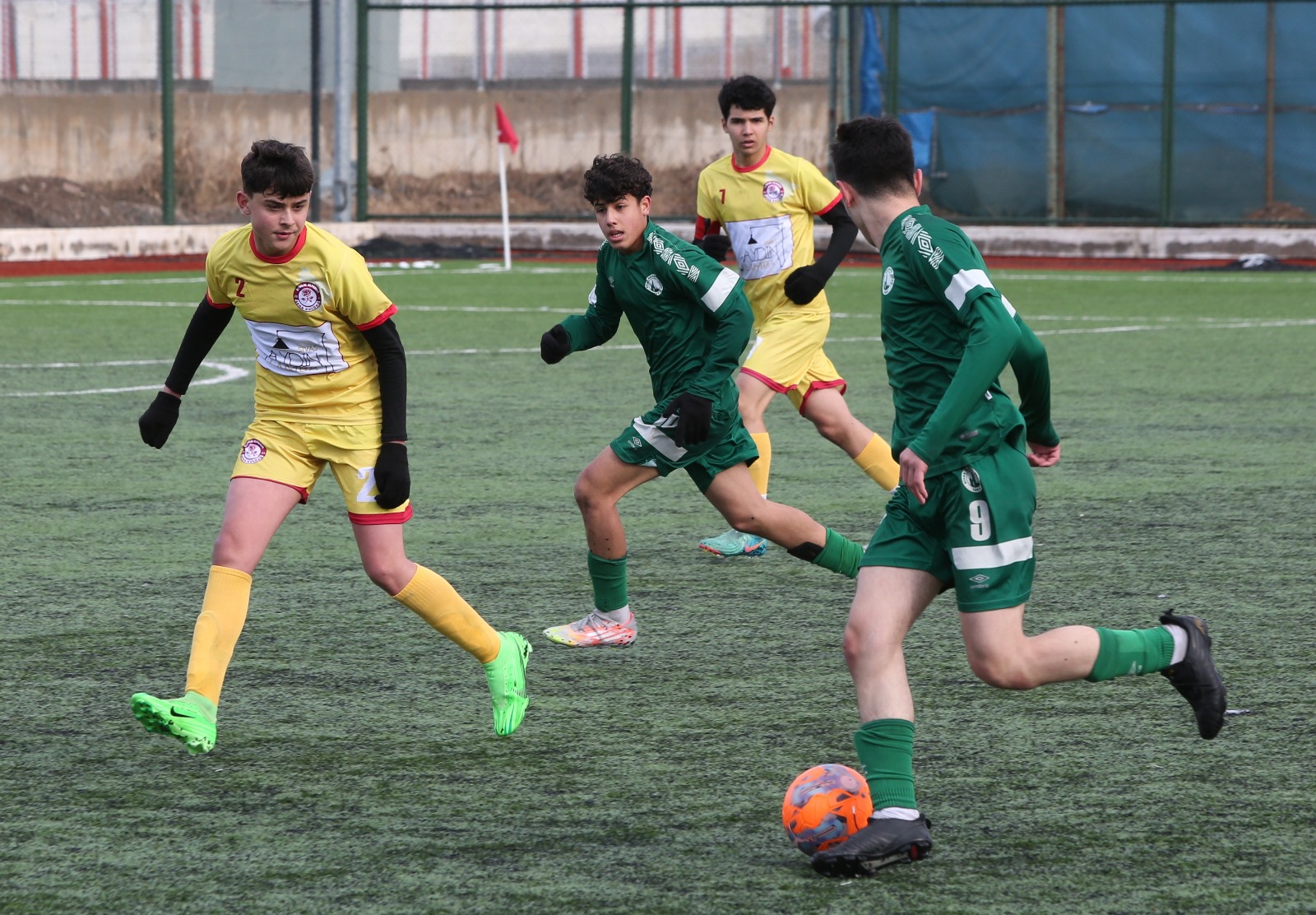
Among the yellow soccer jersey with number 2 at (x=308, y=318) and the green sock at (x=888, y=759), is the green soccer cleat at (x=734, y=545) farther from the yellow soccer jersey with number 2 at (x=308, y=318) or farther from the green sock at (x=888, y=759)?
the green sock at (x=888, y=759)

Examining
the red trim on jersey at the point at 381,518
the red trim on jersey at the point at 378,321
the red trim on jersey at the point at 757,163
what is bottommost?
the red trim on jersey at the point at 381,518

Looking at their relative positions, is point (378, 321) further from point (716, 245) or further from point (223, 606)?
point (716, 245)

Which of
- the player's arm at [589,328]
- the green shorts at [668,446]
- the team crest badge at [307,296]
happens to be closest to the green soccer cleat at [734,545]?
the green shorts at [668,446]

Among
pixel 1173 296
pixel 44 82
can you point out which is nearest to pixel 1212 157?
pixel 1173 296

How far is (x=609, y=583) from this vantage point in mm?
6461

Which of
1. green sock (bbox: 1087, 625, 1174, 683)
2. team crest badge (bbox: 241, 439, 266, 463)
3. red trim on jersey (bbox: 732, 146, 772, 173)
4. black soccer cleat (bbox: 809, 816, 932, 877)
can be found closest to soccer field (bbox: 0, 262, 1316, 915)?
black soccer cleat (bbox: 809, 816, 932, 877)

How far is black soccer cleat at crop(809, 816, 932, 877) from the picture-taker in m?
4.12

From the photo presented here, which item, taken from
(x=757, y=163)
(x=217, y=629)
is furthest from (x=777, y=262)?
(x=217, y=629)

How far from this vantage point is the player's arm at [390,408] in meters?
5.31

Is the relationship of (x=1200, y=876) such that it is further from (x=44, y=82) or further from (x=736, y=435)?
(x=44, y=82)

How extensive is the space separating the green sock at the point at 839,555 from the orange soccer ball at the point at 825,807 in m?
2.62

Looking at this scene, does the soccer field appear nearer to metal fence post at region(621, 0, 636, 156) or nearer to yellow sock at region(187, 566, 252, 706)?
yellow sock at region(187, 566, 252, 706)

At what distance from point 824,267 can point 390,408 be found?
3844 millimetres

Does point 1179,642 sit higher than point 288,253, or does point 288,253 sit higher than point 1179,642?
point 288,253
